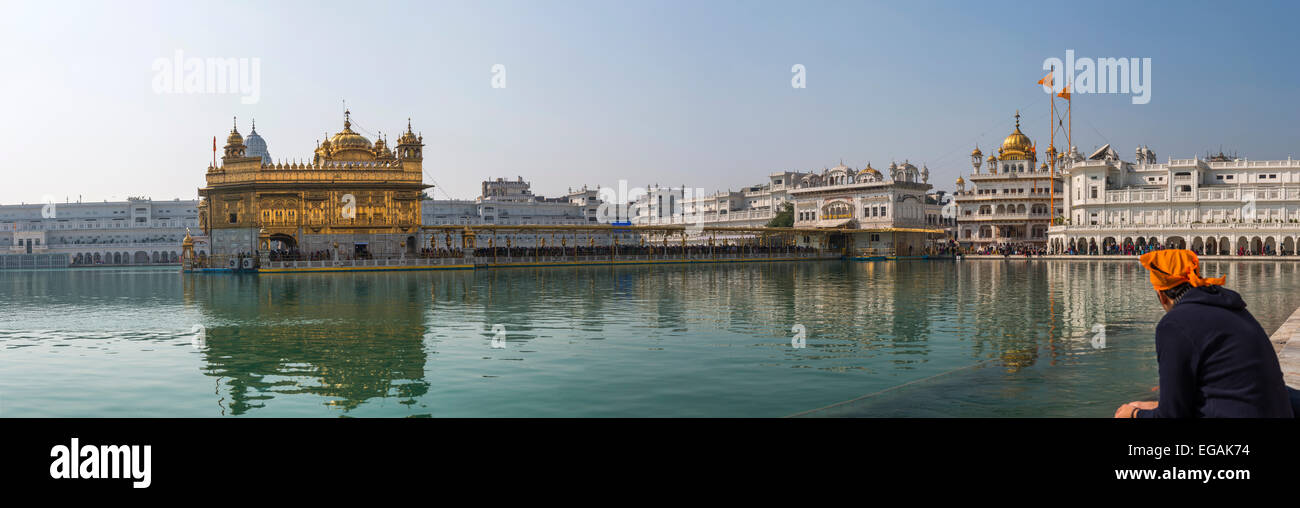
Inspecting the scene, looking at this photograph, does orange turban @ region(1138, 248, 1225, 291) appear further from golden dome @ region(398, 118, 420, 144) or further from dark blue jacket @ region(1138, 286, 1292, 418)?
golden dome @ region(398, 118, 420, 144)

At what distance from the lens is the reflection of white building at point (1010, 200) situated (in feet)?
294

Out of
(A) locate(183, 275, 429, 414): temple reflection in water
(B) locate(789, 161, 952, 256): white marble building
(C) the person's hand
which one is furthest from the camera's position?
(B) locate(789, 161, 952, 256): white marble building

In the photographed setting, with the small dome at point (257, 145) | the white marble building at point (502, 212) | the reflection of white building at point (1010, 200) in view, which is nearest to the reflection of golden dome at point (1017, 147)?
the reflection of white building at point (1010, 200)

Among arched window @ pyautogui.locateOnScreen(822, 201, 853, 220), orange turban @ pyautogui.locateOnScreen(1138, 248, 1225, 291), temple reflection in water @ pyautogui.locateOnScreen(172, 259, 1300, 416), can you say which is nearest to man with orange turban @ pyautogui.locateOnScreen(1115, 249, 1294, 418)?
orange turban @ pyautogui.locateOnScreen(1138, 248, 1225, 291)

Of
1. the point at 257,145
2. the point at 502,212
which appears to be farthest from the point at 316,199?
the point at 502,212

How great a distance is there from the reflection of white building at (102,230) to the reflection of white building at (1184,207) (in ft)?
345

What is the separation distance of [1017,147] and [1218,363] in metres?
99.5

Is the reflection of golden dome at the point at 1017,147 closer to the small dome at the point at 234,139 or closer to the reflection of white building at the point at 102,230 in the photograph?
the small dome at the point at 234,139

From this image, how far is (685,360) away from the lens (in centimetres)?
1138

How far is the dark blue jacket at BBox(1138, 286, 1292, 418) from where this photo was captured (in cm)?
332

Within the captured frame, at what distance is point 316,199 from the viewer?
57125 millimetres

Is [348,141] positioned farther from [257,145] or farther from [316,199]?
[257,145]
